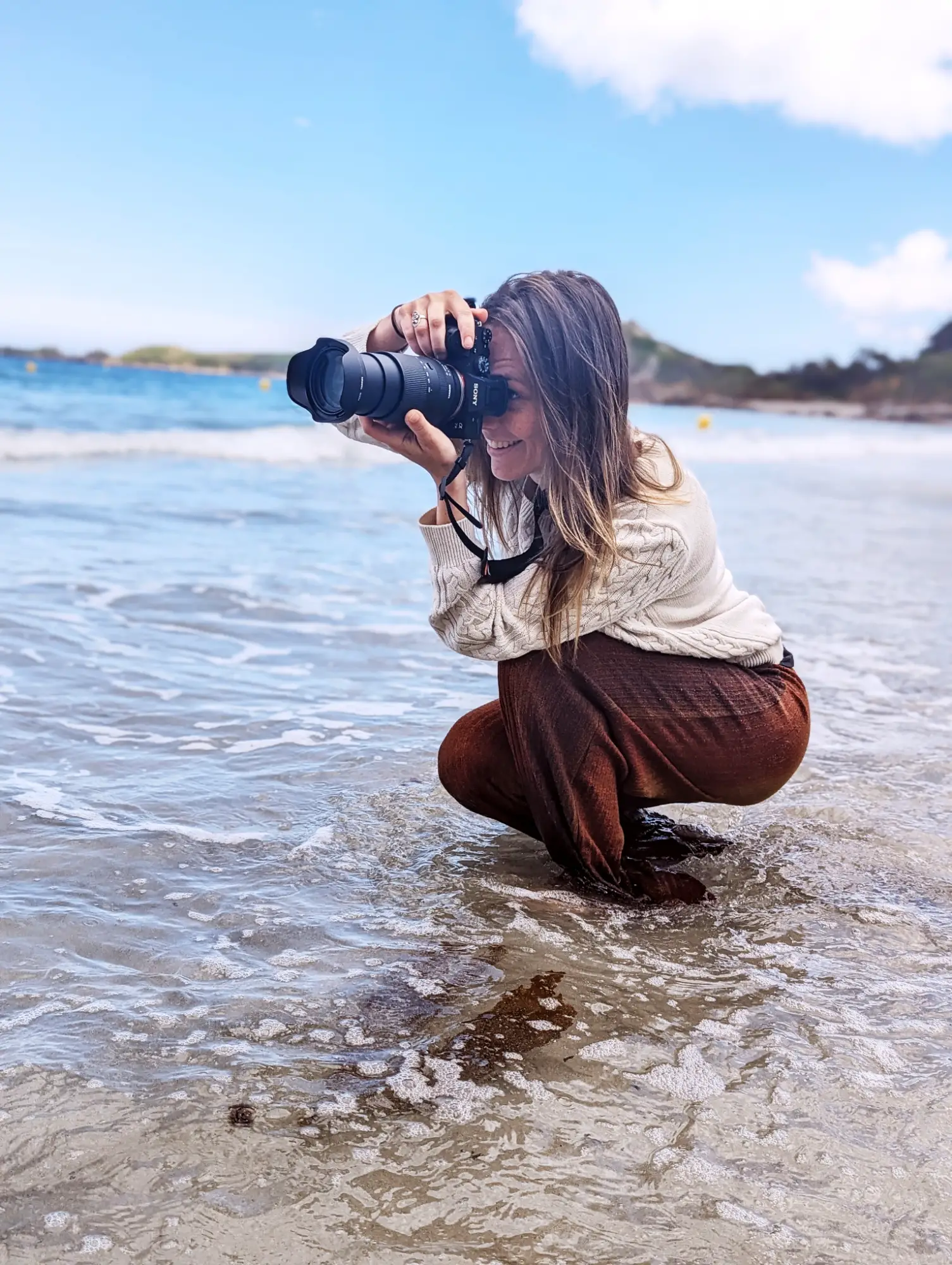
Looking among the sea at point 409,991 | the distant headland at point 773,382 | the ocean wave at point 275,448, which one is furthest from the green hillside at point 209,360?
the sea at point 409,991

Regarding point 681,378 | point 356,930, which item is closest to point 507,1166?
point 356,930

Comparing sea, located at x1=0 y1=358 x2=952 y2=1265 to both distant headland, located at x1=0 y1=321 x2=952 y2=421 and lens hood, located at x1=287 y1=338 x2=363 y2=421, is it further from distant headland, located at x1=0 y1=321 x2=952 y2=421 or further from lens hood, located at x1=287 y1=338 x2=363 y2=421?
distant headland, located at x1=0 y1=321 x2=952 y2=421

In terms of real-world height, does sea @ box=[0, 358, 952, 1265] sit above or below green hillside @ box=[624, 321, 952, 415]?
below

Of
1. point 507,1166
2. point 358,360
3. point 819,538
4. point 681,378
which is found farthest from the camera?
point 681,378

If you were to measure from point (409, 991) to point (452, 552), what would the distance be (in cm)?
71

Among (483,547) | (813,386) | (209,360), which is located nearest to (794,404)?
(813,386)

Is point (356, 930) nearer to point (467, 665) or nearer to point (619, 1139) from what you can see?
point (619, 1139)

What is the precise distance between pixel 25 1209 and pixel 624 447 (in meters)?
1.36

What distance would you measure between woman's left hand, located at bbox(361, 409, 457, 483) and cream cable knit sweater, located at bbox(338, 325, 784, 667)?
0.10 metres

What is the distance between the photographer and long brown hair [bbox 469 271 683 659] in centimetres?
188

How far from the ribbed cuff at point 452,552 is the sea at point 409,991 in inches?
22.5

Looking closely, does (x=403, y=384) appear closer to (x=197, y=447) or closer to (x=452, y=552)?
(x=452, y=552)

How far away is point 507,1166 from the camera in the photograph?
1289 millimetres

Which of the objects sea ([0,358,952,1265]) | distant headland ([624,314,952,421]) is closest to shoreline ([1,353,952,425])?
distant headland ([624,314,952,421])
